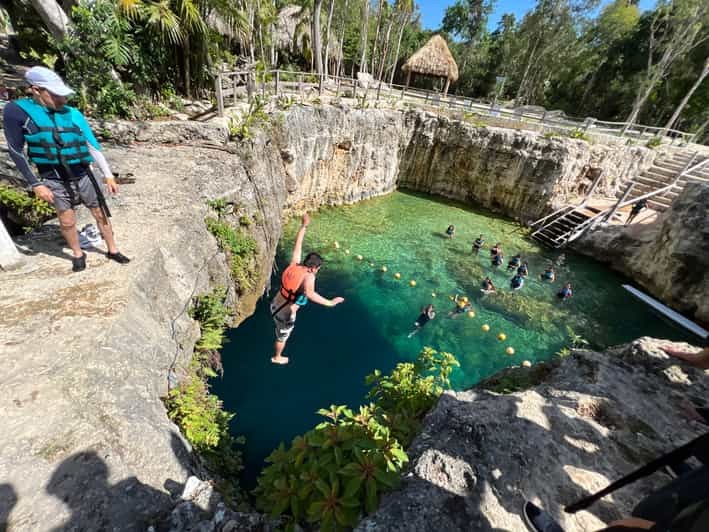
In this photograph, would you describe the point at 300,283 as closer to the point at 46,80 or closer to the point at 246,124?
the point at 46,80

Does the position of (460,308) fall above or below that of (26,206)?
below

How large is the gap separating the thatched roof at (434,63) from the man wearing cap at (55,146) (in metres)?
27.3

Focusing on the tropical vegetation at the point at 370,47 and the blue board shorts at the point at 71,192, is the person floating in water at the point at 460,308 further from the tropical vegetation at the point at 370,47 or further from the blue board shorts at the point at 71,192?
the tropical vegetation at the point at 370,47

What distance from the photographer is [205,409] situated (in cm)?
438

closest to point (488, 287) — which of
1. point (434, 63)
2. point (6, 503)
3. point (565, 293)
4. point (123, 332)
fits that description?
point (565, 293)

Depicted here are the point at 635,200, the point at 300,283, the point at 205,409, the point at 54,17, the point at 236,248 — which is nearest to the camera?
the point at 205,409

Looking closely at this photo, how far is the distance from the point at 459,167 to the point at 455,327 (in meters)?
13.8

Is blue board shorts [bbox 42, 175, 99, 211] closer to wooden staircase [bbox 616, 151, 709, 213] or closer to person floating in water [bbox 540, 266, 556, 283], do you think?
person floating in water [bbox 540, 266, 556, 283]

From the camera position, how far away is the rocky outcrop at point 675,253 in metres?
12.9

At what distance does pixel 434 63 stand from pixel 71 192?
1132 inches

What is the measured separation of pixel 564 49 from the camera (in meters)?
33.6

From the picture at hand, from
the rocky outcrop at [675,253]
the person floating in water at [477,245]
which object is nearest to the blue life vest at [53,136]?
the person floating in water at [477,245]

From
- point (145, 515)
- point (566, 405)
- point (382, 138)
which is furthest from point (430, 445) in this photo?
point (382, 138)

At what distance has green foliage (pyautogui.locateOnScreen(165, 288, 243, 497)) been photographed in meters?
3.88
